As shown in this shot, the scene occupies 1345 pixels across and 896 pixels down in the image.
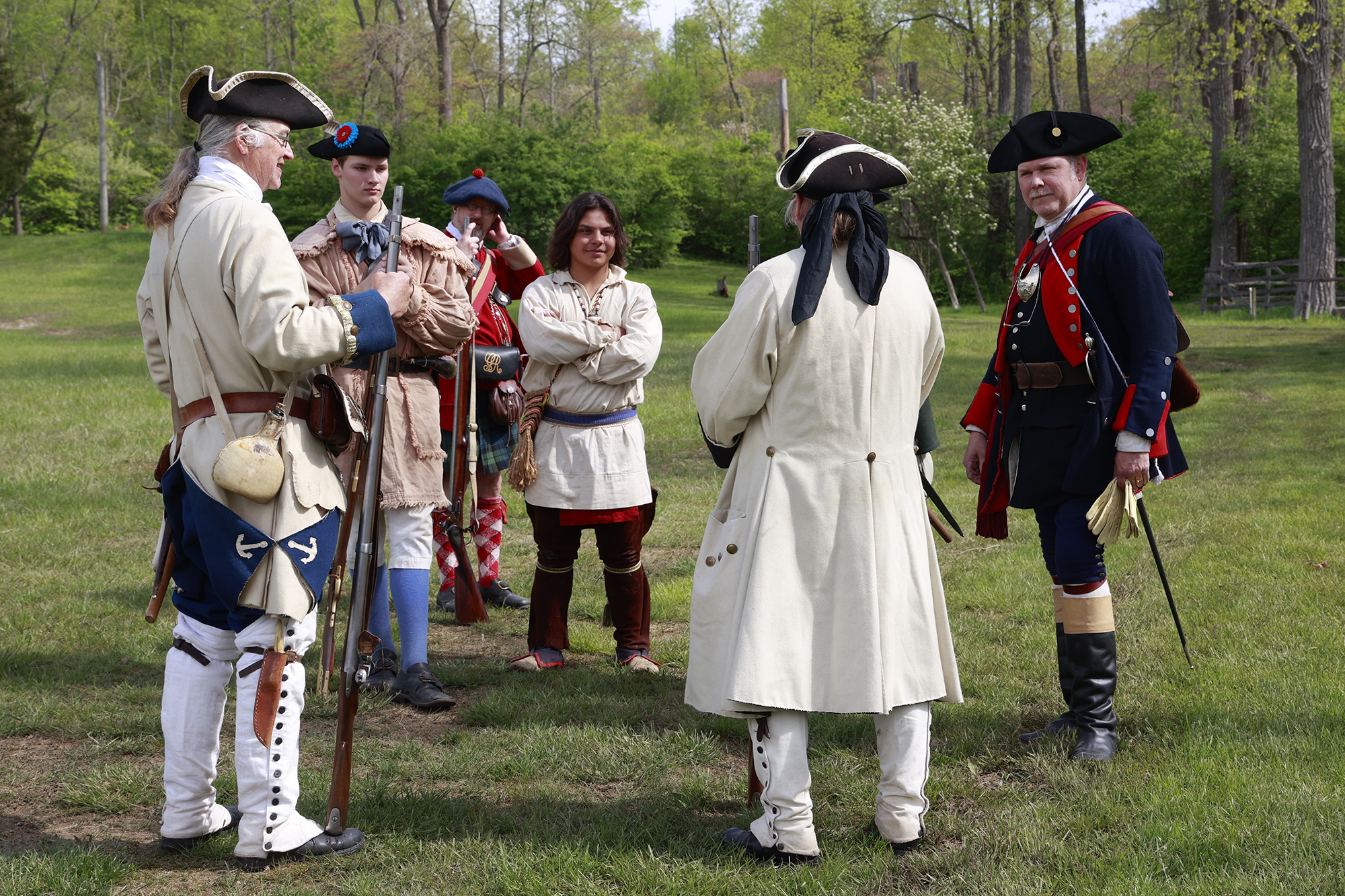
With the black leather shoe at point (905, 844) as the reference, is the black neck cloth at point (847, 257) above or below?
above

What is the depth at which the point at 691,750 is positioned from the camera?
4.42m

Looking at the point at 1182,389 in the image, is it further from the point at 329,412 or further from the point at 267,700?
the point at 267,700

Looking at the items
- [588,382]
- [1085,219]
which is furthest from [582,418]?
[1085,219]

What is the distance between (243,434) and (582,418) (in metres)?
2.24

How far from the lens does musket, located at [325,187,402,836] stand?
11.7 ft

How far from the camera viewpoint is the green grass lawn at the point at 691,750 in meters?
3.41

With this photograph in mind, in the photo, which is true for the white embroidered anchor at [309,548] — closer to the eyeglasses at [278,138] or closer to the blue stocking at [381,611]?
the eyeglasses at [278,138]

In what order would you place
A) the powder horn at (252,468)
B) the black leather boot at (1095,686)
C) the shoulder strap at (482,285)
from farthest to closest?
the shoulder strap at (482,285) → the black leather boot at (1095,686) → the powder horn at (252,468)

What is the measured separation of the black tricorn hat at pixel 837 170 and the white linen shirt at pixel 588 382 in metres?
1.83

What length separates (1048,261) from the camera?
436 cm

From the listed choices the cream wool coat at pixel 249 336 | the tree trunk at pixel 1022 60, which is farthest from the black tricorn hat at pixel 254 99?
the tree trunk at pixel 1022 60

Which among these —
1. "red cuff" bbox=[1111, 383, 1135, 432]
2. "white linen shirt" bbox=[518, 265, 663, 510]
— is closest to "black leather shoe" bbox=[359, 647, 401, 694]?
"white linen shirt" bbox=[518, 265, 663, 510]

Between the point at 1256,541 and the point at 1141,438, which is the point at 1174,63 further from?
the point at 1141,438

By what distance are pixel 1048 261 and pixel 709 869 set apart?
2572 millimetres
